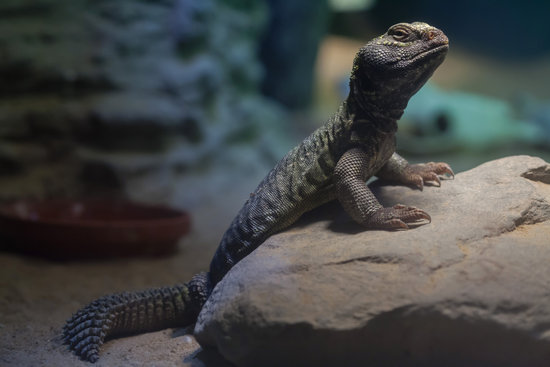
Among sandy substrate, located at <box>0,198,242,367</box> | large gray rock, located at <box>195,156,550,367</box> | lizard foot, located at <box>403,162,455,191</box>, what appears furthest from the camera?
lizard foot, located at <box>403,162,455,191</box>

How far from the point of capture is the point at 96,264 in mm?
6035

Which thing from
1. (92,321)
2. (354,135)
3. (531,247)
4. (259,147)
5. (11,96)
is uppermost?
(354,135)

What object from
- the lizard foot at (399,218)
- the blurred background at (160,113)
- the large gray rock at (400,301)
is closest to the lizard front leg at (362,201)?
the lizard foot at (399,218)

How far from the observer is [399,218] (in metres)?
3.60

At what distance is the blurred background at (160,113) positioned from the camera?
769 centimetres

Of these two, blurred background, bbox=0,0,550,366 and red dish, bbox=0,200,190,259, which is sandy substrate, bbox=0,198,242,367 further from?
red dish, bbox=0,200,190,259

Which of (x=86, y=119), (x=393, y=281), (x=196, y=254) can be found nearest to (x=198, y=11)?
(x=86, y=119)

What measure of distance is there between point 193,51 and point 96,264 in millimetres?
5007

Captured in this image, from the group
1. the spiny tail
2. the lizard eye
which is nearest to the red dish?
the spiny tail

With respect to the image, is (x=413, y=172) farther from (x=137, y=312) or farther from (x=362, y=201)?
(x=137, y=312)

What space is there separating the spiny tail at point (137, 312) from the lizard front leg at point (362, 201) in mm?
1443

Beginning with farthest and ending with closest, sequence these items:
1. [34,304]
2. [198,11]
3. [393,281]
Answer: [198,11] < [34,304] < [393,281]

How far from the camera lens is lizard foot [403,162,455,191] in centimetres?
438

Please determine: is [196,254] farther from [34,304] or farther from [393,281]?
[393,281]
